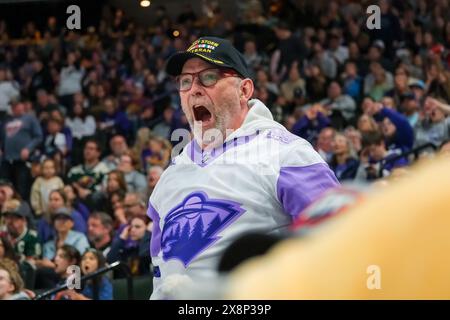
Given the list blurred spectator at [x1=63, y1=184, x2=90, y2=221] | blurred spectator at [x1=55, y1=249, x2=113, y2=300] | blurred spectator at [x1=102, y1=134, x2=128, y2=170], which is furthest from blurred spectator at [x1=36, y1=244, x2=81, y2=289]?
blurred spectator at [x1=102, y1=134, x2=128, y2=170]

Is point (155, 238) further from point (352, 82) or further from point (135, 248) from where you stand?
point (352, 82)

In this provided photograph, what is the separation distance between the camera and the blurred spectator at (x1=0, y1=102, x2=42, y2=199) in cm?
1254

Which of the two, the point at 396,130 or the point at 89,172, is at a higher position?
the point at 396,130

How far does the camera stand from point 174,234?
153 inches

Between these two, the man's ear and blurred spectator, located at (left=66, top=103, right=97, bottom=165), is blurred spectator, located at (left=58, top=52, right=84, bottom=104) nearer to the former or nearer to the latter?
blurred spectator, located at (left=66, top=103, right=97, bottom=165)

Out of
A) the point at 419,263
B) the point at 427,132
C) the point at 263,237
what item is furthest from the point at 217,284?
the point at 427,132

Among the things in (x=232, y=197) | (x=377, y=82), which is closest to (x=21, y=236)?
(x=377, y=82)

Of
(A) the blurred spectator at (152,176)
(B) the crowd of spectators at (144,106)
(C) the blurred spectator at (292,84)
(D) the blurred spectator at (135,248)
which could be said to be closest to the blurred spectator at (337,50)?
(B) the crowd of spectators at (144,106)

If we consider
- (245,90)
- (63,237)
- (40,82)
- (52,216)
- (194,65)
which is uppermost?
(40,82)

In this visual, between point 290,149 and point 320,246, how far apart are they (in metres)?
2.59

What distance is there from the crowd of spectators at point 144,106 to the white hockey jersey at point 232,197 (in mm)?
3854

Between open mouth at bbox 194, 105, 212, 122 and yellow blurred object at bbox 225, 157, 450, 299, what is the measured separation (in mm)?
2993

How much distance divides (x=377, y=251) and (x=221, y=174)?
8.71 feet

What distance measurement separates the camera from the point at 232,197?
12.7 ft
